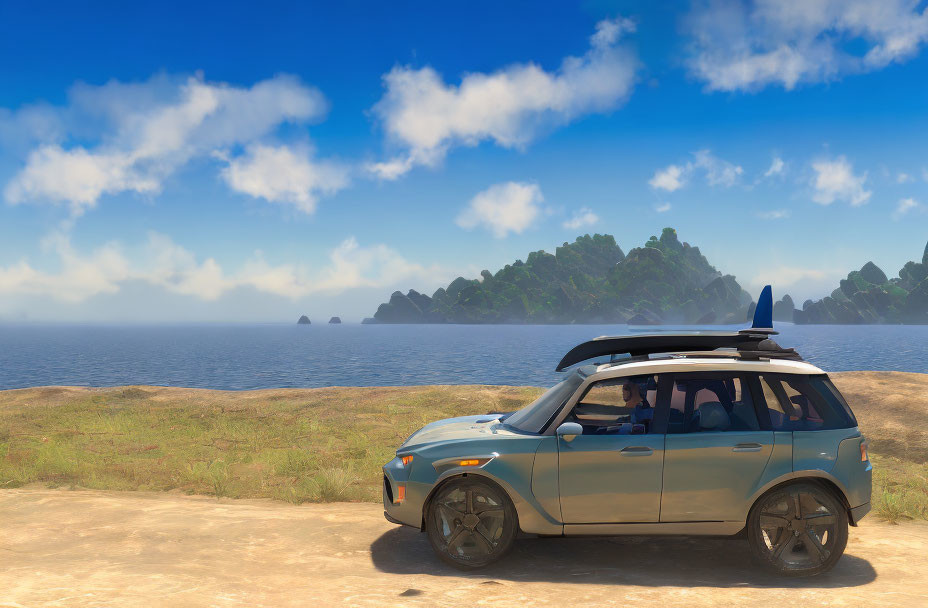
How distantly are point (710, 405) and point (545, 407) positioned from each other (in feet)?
4.80

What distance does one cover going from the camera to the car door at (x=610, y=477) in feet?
18.1

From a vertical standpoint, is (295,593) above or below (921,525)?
above

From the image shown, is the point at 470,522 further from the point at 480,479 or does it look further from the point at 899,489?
the point at 899,489

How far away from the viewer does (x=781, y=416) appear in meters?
5.75

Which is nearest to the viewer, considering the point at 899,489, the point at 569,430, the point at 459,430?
the point at 569,430

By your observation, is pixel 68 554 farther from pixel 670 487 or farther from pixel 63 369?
pixel 63 369

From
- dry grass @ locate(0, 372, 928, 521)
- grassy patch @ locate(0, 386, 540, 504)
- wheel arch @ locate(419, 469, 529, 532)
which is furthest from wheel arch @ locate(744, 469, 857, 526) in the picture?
grassy patch @ locate(0, 386, 540, 504)

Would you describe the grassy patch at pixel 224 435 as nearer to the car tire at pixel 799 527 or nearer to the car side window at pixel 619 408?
the car side window at pixel 619 408

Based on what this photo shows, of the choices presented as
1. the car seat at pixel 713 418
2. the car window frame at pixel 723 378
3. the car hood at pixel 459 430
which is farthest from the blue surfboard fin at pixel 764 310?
the car hood at pixel 459 430

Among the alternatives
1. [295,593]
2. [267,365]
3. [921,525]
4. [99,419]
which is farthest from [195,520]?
[267,365]

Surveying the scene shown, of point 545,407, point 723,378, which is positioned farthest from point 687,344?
point 545,407

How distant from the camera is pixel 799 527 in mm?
5531

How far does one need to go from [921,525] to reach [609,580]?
4.84 metres

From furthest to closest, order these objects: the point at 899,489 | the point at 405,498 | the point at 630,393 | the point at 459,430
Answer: the point at 899,489, the point at 459,430, the point at 630,393, the point at 405,498
